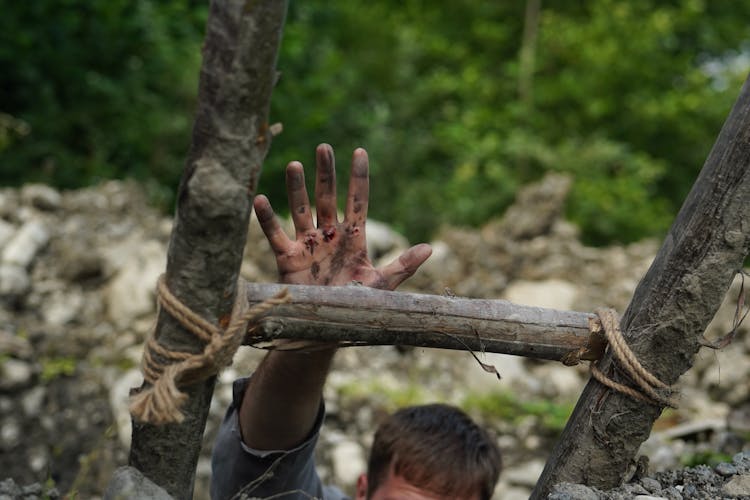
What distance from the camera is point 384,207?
9.48m

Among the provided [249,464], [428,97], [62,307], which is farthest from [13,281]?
[428,97]

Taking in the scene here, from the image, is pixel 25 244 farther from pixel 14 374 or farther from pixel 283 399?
pixel 283 399

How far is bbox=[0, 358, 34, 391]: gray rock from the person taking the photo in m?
4.62

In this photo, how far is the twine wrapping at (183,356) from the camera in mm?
1742

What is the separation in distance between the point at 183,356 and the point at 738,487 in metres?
1.38

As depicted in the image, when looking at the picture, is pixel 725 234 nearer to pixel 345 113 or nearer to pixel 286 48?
pixel 286 48

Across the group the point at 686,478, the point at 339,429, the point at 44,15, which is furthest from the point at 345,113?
the point at 686,478

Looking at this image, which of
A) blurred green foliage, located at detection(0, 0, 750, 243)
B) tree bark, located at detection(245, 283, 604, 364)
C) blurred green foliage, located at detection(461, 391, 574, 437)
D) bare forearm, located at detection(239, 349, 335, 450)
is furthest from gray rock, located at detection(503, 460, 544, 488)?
blurred green foliage, located at detection(0, 0, 750, 243)

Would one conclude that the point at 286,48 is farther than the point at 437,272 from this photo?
Yes

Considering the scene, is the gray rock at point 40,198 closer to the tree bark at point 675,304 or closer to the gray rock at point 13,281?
the gray rock at point 13,281

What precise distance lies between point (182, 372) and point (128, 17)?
711 centimetres

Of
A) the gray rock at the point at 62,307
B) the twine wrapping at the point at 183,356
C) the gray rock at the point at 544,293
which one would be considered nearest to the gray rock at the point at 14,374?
the gray rock at the point at 62,307

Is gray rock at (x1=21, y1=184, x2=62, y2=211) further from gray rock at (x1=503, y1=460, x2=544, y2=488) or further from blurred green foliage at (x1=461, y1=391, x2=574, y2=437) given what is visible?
gray rock at (x1=503, y1=460, x2=544, y2=488)

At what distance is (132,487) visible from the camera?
6.13ft
